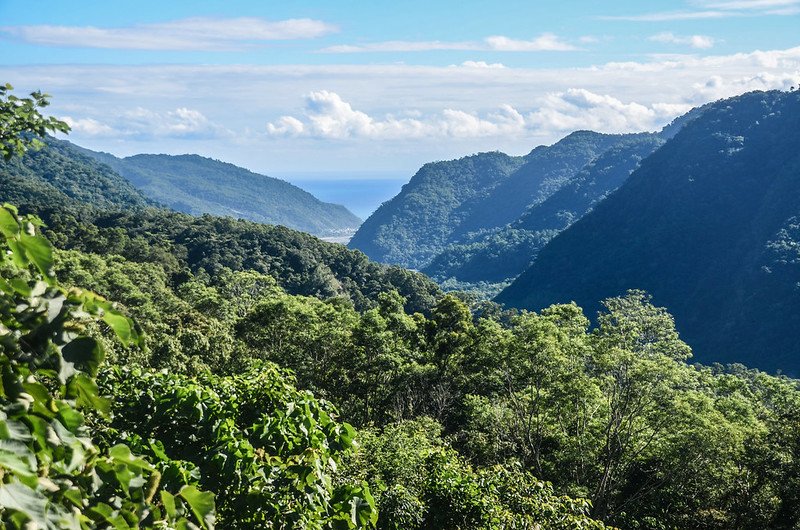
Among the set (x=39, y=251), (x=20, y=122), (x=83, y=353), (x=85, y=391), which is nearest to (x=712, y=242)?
(x=20, y=122)

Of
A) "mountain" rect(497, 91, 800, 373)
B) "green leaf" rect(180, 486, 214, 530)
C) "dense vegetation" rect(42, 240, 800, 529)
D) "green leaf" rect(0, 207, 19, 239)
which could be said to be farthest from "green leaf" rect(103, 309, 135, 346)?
"mountain" rect(497, 91, 800, 373)

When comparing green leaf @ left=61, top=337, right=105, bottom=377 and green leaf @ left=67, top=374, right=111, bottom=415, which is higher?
green leaf @ left=61, top=337, right=105, bottom=377

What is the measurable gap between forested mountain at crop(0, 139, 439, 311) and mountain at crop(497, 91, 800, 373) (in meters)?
57.5

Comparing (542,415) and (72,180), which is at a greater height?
(72,180)

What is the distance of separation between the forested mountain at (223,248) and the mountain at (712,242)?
5753 centimetres

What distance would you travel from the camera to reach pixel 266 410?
6.34 metres

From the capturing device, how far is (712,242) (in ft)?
418

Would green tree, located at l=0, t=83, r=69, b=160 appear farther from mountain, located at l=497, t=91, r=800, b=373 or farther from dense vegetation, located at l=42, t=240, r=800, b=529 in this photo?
mountain, located at l=497, t=91, r=800, b=373

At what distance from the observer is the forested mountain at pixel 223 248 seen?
61.6 metres

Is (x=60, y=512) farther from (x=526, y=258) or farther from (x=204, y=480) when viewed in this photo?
(x=526, y=258)

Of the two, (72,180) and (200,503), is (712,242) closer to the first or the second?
(72,180)

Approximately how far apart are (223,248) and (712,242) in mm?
102790

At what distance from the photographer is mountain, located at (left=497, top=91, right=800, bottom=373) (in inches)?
3873

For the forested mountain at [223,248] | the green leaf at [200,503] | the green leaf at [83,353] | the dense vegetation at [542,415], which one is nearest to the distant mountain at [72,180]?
the forested mountain at [223,248]
